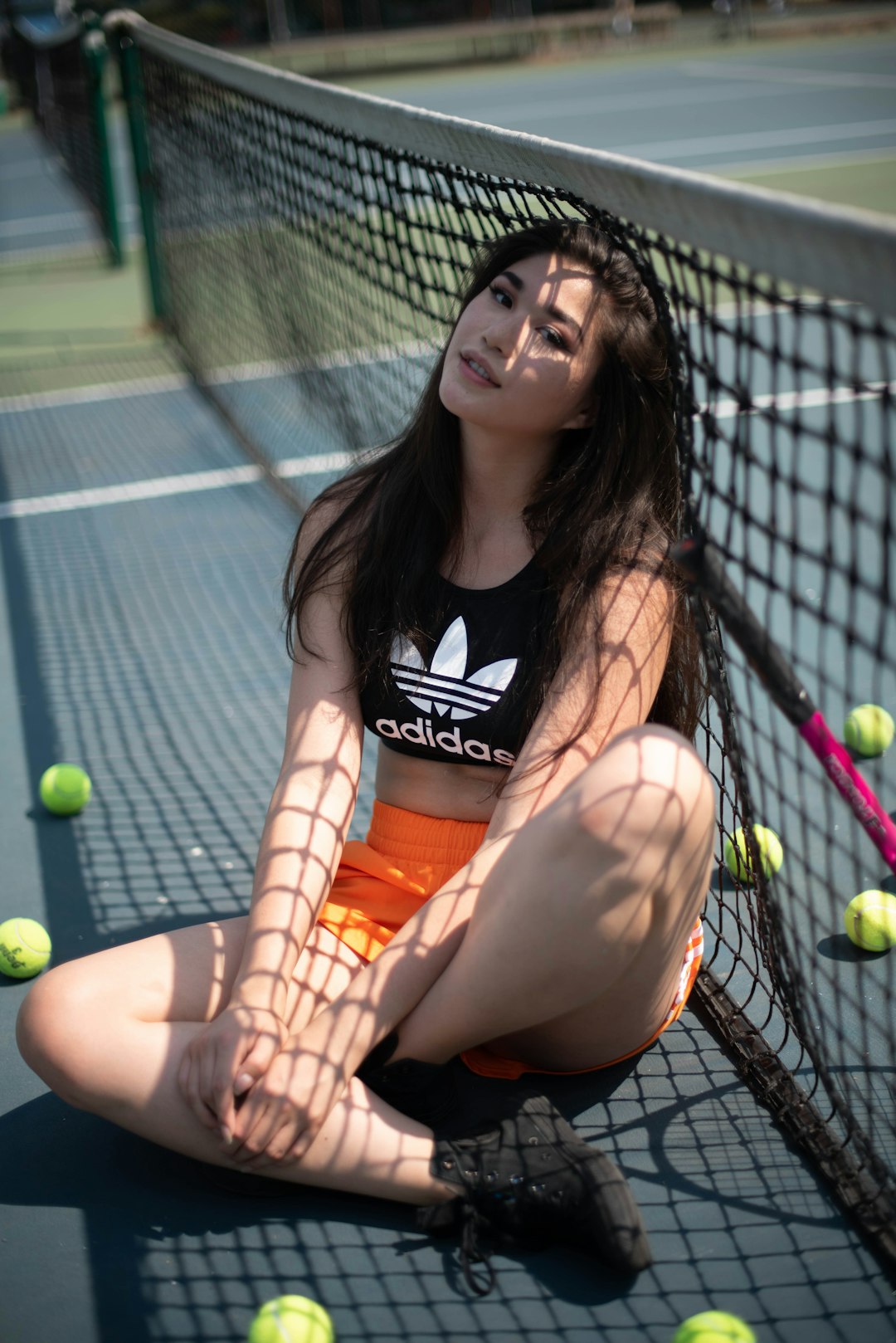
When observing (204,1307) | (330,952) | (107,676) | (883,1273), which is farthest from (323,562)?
(107,676)

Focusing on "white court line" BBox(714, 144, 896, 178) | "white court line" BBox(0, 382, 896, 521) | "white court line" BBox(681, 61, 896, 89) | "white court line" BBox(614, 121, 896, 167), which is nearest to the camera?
"white court line" BBox(0, 382, 896, 521)

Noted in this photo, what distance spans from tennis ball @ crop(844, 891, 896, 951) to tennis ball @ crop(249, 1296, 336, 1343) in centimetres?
128

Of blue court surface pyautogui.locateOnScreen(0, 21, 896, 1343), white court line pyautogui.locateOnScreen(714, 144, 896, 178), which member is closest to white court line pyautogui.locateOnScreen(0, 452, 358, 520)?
blue court surface pyautogui.locateOnScreen(0, 21, 896, 1343)

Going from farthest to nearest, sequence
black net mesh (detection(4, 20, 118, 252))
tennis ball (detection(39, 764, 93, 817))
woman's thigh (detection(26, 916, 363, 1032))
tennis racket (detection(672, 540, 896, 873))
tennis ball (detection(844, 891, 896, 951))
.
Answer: black net mesh (detection(4, 20, 118, 252)) → tennis ball (detection(39, 764, 93, 817)) → tennis ball (detection(844, 891, 896, 951)) → woman's thigh (detection(26, 916, 363, 1032)) → tennis racket (detection(672, 540, 896, 873))

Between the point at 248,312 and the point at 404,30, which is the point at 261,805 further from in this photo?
the point at 404,30

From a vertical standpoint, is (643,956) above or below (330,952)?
above

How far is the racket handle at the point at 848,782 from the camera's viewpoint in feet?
6.63

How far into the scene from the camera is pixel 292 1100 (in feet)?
6.48

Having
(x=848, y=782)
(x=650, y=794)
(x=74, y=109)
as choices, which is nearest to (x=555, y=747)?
(x=650, y=794)

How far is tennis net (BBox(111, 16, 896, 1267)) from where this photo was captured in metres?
1.79

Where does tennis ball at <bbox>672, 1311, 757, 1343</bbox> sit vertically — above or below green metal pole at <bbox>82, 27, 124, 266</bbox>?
below

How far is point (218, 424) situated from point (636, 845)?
4845mm

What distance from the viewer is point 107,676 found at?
403 cm

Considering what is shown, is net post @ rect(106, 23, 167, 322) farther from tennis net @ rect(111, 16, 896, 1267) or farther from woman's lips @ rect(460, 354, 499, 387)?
woman's lips @ rect(460, 354, 499, 387)
